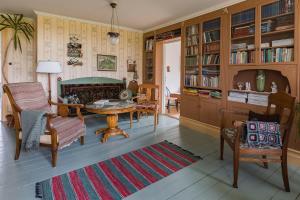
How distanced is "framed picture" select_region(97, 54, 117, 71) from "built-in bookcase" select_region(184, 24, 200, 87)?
2.01m

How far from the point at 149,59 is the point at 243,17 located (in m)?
2.90

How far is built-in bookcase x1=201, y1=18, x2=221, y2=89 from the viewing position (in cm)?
360

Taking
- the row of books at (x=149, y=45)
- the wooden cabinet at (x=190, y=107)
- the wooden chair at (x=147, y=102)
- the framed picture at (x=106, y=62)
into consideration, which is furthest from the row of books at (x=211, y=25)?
the framed picture at (x=106, y=62)

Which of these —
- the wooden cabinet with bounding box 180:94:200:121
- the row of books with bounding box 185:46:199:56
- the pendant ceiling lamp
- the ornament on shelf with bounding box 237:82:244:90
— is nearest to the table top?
the pendant ceiling lamp

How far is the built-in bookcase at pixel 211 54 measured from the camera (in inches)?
142

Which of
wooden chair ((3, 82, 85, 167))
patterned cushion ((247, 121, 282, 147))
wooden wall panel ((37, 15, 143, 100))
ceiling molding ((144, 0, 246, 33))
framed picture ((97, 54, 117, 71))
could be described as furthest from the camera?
framed picture ((97, 54, 117, 71))

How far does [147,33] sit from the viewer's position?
5.49 metres

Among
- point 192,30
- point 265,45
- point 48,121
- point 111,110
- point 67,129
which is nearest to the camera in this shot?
point 48,121

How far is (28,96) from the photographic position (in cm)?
271

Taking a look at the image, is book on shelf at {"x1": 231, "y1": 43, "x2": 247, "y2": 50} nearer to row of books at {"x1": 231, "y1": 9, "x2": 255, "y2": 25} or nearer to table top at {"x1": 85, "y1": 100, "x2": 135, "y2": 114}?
row of books at {"x1": 231, "y1": 9, "x2": 255, "y2": 25}

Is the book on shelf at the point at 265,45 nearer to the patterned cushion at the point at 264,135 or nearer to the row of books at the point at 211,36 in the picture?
the row of books at the point at 211,36

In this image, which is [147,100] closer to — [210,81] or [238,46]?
[210,81]

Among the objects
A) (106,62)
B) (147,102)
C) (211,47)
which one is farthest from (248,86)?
(106,62)

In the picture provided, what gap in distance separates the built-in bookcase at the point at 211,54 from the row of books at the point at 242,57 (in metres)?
0.33
